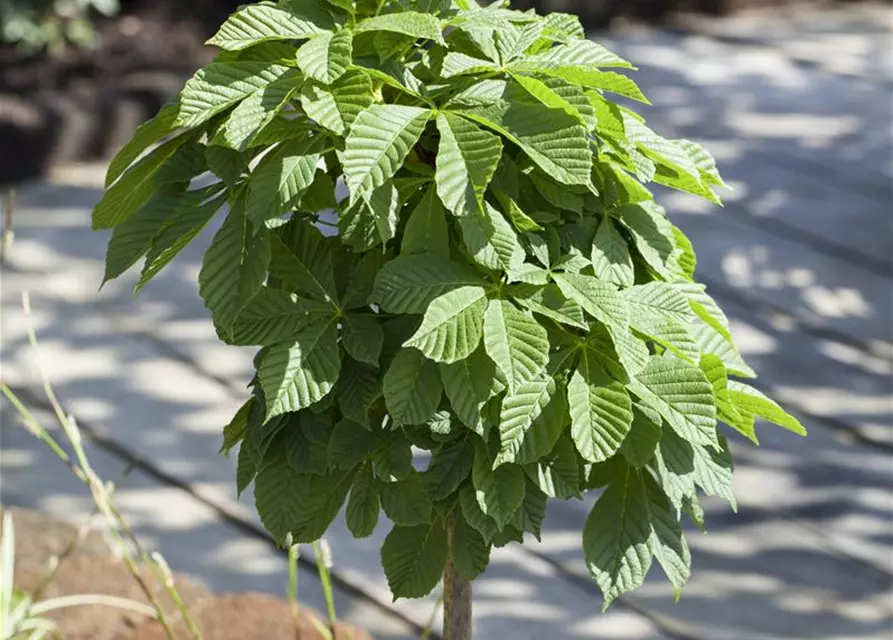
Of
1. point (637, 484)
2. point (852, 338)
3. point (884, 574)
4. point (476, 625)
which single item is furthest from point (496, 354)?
point (852, 338)

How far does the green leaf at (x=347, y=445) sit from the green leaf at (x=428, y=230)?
224mm

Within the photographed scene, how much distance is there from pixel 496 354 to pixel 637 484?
33cm

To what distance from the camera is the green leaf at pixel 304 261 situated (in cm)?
148

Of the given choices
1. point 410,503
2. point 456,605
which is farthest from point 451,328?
point 456,605

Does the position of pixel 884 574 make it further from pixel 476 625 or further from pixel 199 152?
pixel 199 152

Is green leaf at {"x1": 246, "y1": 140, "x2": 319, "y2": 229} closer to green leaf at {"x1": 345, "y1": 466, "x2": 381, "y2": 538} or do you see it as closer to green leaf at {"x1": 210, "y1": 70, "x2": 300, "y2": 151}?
green leaf at {"x1": 210, "y1": 70, "x2": 300, "y2": 151}

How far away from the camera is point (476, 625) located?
9.82 ft

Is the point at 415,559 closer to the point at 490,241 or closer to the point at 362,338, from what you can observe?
the point at 362,338

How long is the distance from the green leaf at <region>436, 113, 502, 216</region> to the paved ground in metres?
1.80

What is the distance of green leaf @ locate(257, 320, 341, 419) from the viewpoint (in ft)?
4.55

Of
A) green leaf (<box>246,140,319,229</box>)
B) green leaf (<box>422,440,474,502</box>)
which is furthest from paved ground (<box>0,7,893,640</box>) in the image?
green leaf (<box>246,140,319,229</box>)

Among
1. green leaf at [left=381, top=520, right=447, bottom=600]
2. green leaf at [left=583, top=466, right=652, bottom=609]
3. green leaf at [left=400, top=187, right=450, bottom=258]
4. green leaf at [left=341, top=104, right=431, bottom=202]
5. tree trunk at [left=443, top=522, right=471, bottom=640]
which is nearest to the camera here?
green leaf at [left=341, top=104, right=431, bottom=202]

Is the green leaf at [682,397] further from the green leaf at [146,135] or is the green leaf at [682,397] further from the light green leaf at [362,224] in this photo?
the green leaf at [146,135]

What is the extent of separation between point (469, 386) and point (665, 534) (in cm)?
35
